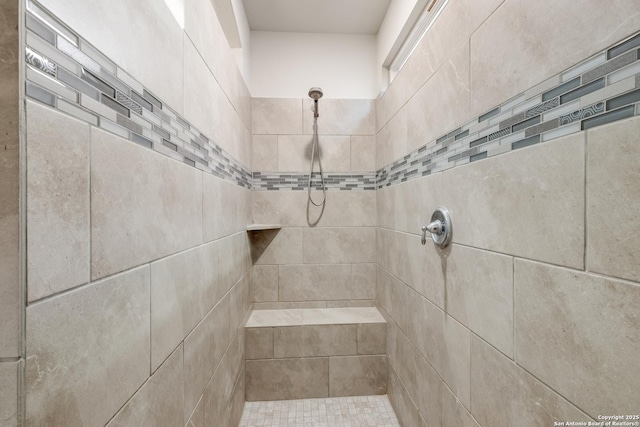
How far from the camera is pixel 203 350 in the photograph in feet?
3.47

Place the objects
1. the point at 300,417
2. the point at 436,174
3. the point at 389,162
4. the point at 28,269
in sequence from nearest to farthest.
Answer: the point at 28,269
the point at 436,174
the point at 300,417
the point at 389,162

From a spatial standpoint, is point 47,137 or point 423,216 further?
point 423,216

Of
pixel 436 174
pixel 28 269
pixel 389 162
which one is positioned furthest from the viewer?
pixel 389 162

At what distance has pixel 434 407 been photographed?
3.87 ft

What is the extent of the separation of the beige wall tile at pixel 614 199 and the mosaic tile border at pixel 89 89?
96 cm

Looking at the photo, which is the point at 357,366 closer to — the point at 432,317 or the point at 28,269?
the point at 432,317

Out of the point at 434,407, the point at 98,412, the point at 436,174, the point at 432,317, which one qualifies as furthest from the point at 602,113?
the point at 434,407

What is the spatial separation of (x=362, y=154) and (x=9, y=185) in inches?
78.4

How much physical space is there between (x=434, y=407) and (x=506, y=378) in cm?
57

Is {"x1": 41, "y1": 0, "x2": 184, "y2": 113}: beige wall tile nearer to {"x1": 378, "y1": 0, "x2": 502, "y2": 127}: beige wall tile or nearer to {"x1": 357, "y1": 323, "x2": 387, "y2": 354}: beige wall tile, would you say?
{"x1": 378, "y1": 0, "x2": 502, "y2": 127}: beige wall tile

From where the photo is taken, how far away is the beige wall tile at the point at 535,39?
515 mm

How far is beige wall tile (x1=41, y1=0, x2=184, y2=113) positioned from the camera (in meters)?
0.49

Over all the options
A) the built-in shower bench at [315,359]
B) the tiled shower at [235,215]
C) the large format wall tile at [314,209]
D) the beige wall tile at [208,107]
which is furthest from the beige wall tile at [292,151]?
the built-in shower bench at [315,359]

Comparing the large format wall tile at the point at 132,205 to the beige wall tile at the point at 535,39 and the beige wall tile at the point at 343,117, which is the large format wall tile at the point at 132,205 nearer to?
the beige wall tile at the point at 535,39
